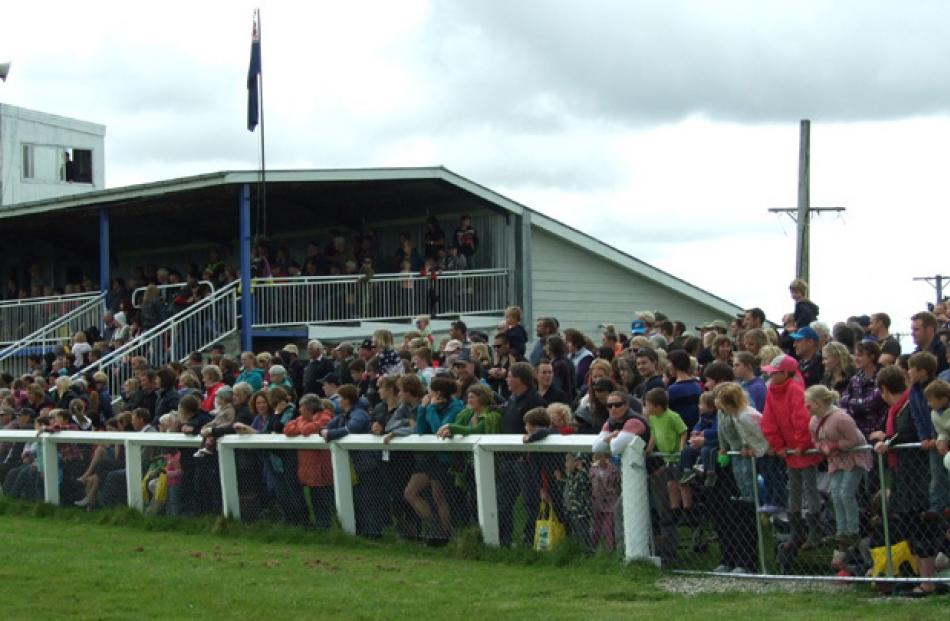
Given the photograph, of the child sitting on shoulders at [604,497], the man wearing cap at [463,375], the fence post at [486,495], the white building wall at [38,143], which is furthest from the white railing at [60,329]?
the child sitting on shoulders at [604,497]

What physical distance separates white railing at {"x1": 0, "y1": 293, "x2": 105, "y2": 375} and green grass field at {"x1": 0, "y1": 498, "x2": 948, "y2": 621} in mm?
15852

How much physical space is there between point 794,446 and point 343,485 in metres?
4.88

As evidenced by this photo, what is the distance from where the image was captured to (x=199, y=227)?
3288cm

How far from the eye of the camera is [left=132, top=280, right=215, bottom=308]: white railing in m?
28.2

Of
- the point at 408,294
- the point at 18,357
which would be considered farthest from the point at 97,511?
the point at 18,357

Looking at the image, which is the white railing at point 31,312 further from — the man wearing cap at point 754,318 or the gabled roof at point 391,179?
the man wearing cap at point 754,318

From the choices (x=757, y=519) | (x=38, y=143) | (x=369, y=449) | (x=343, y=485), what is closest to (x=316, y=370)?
(x=343, y=485)

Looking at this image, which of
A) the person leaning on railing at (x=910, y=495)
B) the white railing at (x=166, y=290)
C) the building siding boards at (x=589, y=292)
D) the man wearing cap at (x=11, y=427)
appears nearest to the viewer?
the person leaning on railing at (x=910, y=495)

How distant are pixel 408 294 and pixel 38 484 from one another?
33.2ft

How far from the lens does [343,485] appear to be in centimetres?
1439

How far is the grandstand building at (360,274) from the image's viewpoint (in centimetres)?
2672

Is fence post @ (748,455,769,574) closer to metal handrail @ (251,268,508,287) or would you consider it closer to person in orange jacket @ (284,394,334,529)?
person in orange jacket @ (284,394,334,529)

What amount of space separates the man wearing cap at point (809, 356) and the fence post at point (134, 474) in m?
7.38

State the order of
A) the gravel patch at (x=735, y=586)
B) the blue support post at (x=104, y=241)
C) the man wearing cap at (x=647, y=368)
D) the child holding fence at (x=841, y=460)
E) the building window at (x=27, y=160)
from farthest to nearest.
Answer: the building window at (x=27, y=160), the blue support post at (x=104, y=241), the man wearing cap at (x=647, y=368), the gravel patch at (x=735, y=586), the child holding fence at (x=841, y=460)
